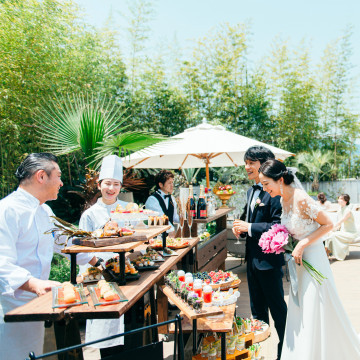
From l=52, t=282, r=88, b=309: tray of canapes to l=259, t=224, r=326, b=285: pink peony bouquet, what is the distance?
1.37 m

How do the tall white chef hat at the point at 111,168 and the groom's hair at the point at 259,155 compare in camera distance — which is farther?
the groom's hair at the point at 259,155

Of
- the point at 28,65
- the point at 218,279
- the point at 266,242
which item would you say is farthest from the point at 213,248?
the point at 28,65

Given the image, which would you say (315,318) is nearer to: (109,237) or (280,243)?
(280,243)

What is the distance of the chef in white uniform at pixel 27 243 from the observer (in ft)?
5.67

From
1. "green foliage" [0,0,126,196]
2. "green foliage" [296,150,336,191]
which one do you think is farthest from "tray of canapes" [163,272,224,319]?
"green foliage" [296,150,336,191]

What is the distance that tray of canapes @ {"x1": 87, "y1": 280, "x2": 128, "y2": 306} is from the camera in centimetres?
158

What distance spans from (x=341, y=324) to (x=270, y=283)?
0.55 metres

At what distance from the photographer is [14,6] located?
251 inches

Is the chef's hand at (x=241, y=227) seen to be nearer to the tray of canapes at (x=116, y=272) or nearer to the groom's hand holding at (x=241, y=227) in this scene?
the groom's hand holding at (x=241, y=227)

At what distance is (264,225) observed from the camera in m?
2.86

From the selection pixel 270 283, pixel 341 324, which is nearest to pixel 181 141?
pixel 270 283

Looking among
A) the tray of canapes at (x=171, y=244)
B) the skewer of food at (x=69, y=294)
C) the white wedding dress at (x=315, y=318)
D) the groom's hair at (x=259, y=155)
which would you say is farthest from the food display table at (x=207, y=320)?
the groom's hair at (x=259, y=155)

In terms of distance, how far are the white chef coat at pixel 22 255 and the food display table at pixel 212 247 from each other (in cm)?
194

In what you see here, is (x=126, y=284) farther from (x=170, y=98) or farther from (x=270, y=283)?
(x=170, y=98)
